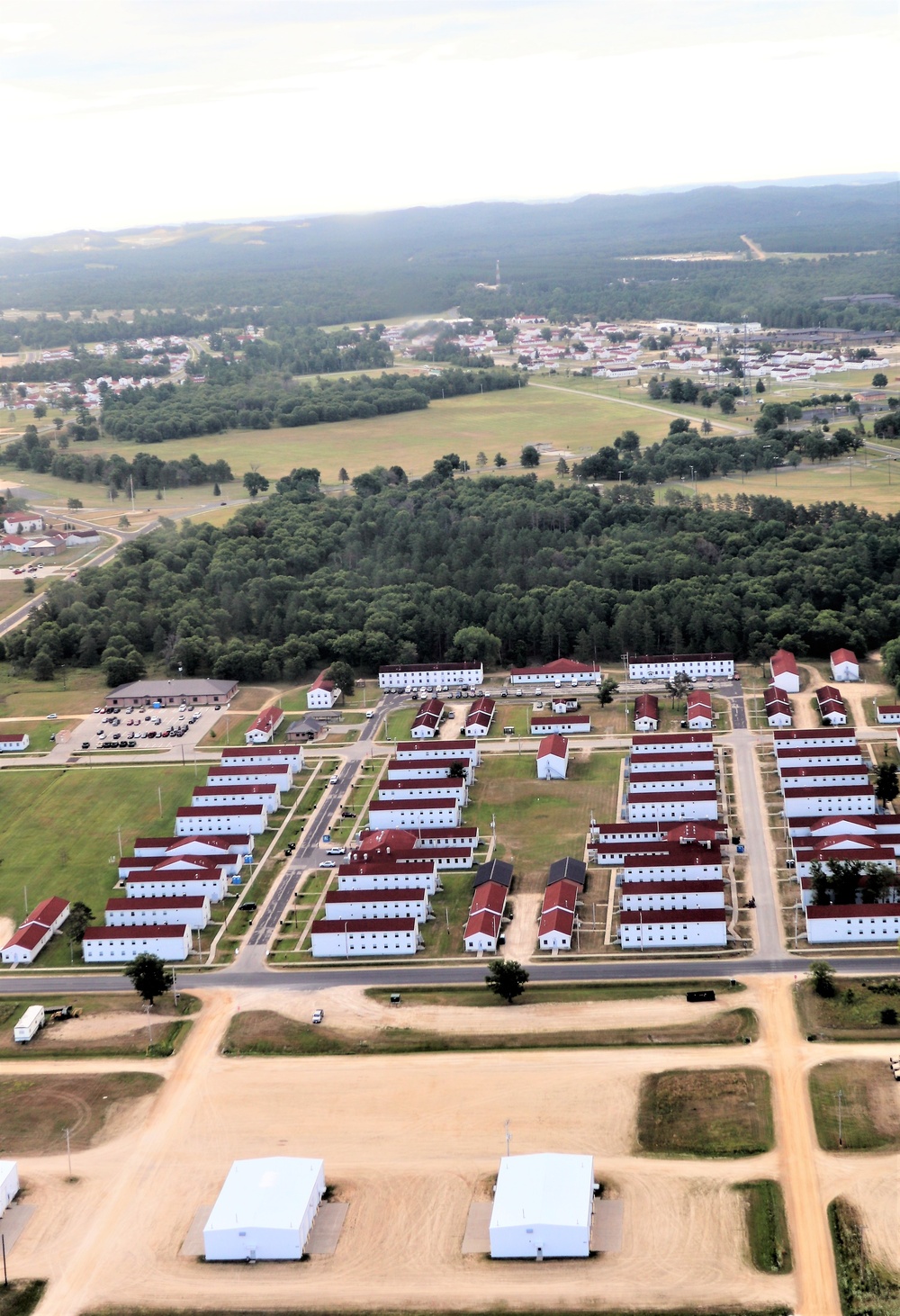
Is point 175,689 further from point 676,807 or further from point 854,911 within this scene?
point 854,911

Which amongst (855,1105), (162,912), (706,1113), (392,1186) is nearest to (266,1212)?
(392,1186)

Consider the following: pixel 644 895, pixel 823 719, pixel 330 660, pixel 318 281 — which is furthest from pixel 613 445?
pixel 318 281

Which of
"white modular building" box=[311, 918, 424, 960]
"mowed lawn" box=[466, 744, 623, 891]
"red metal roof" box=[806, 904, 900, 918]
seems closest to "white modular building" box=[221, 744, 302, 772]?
"mowed lawn" box=[466, 744, 623, 891]

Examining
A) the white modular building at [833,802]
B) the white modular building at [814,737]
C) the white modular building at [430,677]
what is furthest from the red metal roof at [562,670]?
the white modular building at [833,802]

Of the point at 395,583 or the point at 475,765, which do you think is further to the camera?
the point at 395,583

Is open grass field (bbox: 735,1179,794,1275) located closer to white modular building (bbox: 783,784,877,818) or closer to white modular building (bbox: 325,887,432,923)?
white modular building (bbox: 325,887,432,923)

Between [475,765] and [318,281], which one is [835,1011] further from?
[318,281]
